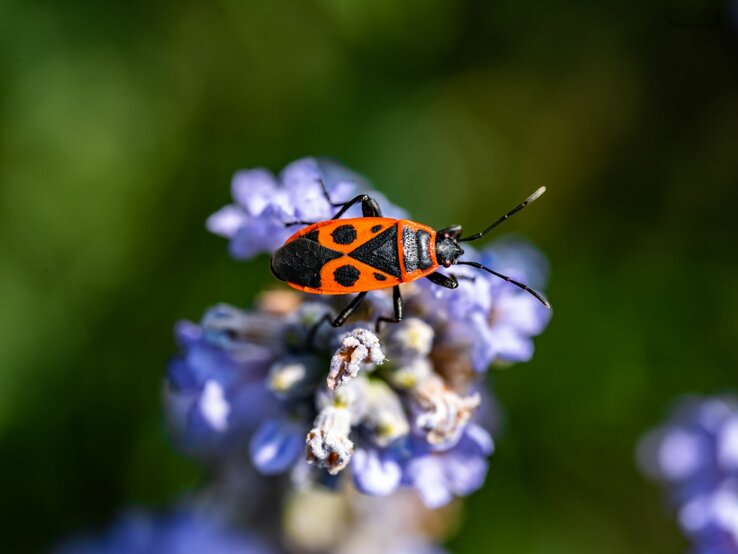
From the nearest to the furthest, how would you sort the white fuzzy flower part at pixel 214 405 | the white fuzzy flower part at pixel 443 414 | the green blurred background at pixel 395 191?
1. the white fuzzy flower part at pixel 443 414
2. the white fuzzy flower part at pixel 214 405
3. the green blurred background at pixel 395 191

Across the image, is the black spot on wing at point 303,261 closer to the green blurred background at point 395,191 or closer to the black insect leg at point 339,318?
the black insect leg at point 339,318

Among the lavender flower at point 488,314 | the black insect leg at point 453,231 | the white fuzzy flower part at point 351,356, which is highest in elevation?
the black insect leg at point 453,231

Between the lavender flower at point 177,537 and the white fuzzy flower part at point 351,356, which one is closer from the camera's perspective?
the white fuzzy flower part at point 351,356

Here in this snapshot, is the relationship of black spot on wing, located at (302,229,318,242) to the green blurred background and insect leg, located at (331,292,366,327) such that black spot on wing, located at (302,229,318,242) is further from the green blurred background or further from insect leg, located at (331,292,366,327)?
the green blurred background

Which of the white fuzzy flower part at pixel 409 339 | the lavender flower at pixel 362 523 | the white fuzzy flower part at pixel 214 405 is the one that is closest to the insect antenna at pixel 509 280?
the white fuzzy flower part at pixel 409 339

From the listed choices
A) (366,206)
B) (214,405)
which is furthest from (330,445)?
(366,206)

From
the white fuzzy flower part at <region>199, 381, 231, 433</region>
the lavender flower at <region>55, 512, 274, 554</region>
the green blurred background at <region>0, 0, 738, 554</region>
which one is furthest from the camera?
the green blurred background at <region>0, 0, 738, 554</region>

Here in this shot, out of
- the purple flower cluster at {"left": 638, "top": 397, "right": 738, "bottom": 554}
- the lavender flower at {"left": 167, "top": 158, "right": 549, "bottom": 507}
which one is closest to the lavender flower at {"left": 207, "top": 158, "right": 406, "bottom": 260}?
the lavender flower at {"left": 167, "top": 158, "right": 549, "bottom": 507}

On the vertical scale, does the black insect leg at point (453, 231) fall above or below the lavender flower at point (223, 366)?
above

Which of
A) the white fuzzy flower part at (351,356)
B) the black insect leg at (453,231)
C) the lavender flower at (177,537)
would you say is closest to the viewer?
the white fuzzy flower part at (351,356)
